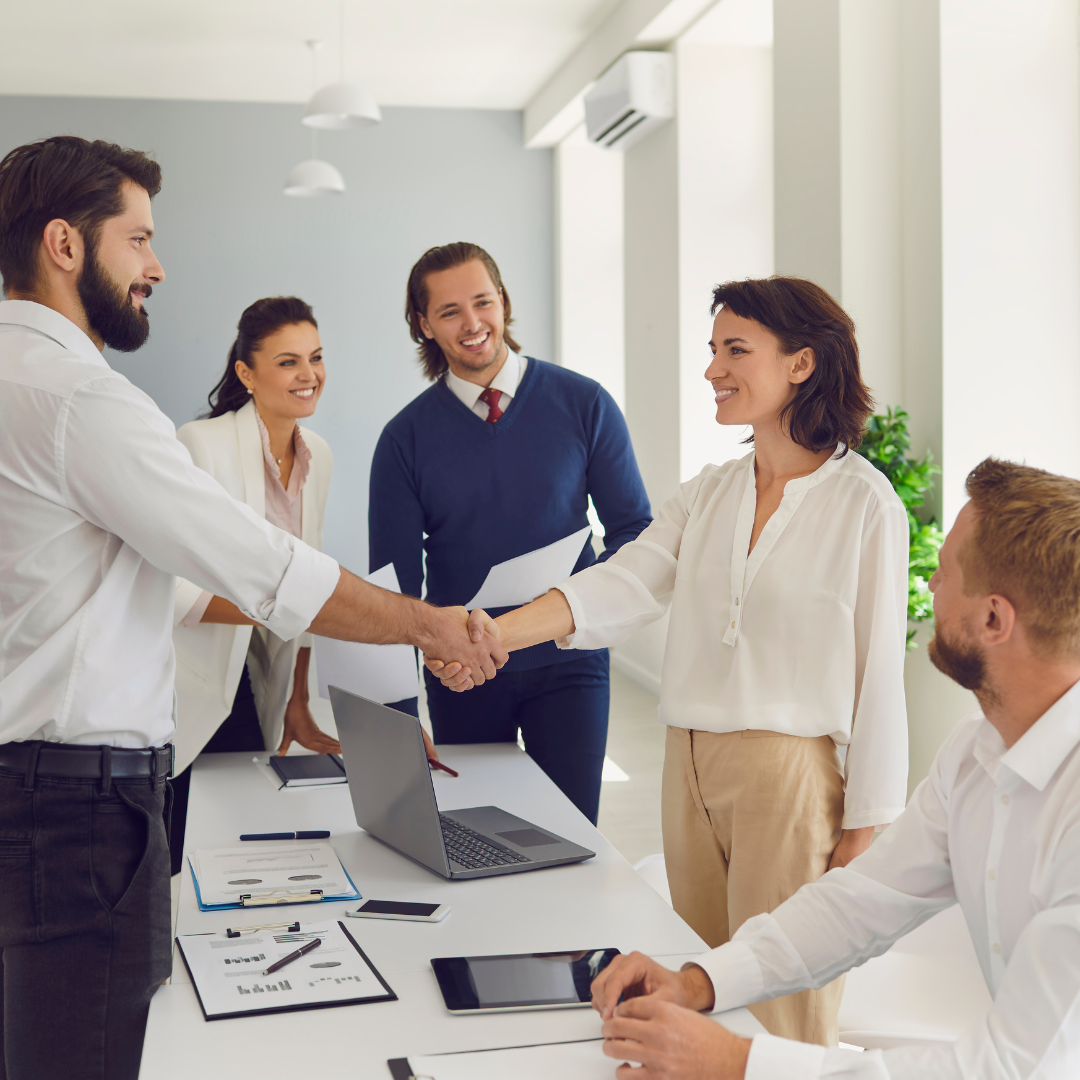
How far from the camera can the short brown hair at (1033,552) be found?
1105mm

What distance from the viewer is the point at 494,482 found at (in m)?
2.52

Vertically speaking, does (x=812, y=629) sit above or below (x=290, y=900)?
above

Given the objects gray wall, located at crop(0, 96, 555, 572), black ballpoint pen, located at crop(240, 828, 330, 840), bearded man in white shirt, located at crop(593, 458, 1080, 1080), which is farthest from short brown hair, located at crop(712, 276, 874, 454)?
gray wall, located at crop(0, 96, 555, 572)

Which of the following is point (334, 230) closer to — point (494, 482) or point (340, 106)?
point (340, 106)

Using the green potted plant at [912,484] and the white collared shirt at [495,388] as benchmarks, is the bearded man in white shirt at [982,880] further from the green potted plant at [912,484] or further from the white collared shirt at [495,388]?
the green potted plant at [912,484]

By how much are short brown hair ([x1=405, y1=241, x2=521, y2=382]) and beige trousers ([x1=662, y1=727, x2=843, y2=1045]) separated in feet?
4.14

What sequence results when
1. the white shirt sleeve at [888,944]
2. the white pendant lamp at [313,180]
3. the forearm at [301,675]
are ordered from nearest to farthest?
the white shirt sleeve at [888,944] < the forearm at [301,675] < the white pendant lamp at [313,180]

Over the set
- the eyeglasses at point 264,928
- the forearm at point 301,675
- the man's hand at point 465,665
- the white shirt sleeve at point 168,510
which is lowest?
the eyeglasses at point 264,928

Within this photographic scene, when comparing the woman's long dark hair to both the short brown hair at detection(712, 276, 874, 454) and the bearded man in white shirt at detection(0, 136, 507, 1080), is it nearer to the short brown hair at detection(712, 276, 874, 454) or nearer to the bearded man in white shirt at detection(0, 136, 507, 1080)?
the bearded man in white shirt at detection(0, 136, 507, 1080)

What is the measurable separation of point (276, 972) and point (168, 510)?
0.63 meters

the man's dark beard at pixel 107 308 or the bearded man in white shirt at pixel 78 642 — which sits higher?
the man's dark beard at pixel 107 308

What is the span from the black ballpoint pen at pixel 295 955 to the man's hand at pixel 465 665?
0.77 meters

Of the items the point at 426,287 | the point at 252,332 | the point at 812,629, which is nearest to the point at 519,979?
the point at 812,629

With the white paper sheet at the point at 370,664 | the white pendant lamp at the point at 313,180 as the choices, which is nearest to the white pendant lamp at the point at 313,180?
the white pendant lamp at the point at 313,180
